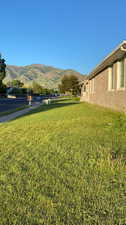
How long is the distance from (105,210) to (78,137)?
3.29 metres

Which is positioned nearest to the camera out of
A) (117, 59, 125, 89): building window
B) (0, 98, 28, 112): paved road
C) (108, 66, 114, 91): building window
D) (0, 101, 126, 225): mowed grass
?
(0, 101, 126, 225): mowed grass

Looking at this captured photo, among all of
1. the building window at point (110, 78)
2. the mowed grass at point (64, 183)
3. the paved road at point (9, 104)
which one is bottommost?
the mowed grass at point (64, 183)

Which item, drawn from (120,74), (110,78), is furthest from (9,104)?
(120,74)

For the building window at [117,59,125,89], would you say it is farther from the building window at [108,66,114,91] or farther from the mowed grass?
the mowed grass

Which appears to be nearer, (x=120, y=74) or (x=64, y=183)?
(x=64, y=183)

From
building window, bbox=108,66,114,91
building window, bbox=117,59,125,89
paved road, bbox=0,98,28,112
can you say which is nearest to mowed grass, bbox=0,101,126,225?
building window, bbox=117,59,125,89

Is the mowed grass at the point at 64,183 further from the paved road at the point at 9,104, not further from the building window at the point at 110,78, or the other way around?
the paved road at the point at 9,104

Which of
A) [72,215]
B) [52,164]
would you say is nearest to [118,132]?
[52,164]

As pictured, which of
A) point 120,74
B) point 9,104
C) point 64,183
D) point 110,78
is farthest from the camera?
point 9,104

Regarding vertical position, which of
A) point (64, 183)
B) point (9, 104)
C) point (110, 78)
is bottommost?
point (64, 183)

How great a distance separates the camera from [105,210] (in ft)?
7.18

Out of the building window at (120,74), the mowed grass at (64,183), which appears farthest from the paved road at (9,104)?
the mowed grass at (64,183)

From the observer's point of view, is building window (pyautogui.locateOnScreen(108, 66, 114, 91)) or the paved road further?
the paved road

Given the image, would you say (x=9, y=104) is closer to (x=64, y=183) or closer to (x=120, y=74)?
(x=120, y=74)
